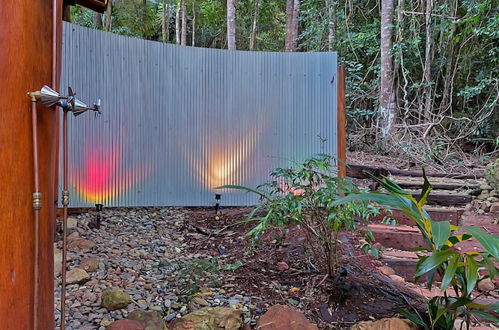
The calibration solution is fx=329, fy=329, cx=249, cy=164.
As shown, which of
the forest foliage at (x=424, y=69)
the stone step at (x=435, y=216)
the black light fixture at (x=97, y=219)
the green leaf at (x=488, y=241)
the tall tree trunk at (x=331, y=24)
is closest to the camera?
the green leaf at (x=488, y=241)

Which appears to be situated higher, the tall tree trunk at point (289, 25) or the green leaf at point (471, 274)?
the tall tree trunk at point (289, 25)

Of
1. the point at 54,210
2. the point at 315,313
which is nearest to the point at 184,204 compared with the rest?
the point at 315,313

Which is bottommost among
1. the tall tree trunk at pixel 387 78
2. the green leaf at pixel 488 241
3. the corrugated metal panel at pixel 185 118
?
the green leaf at pixel 488 241

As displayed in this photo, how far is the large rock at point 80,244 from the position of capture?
2.33 metres

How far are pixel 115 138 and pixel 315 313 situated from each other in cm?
242

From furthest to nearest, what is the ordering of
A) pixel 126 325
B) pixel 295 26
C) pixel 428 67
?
pixel 295 26
pixel 428 67
pixel 126 325

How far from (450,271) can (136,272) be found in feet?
5.76

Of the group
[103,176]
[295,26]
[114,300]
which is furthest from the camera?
[295,26]

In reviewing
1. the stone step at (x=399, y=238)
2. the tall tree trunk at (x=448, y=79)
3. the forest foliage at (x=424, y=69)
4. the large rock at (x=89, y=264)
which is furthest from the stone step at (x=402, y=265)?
the tall tree trunk at (x=448, y=79)

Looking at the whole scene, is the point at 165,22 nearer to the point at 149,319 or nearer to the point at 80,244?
the point at 80,244

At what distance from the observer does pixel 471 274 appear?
1.23 m

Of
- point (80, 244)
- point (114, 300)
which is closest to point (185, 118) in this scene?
point (80, 244)

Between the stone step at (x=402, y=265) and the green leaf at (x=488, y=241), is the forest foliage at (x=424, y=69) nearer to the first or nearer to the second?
the stone step at (x=402, y=265)

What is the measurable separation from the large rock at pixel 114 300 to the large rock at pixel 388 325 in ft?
3.68
